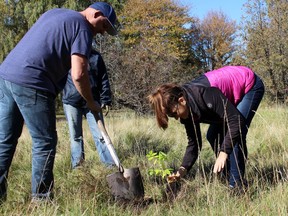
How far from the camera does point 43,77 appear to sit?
9.27 feet

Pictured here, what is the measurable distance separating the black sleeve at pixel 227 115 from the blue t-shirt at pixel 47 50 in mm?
1076

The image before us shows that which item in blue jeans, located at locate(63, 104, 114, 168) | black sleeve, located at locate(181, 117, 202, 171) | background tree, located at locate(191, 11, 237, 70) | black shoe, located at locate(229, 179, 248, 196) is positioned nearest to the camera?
black shoe, located at locate(229, 179, 248, 196)

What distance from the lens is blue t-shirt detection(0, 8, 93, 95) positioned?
109 inches

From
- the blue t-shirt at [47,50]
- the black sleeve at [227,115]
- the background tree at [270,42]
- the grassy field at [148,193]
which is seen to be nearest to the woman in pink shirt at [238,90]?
the grassy field at [148,193]

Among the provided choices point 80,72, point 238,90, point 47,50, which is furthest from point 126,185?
point 238,90

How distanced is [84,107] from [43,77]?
6.08 feet

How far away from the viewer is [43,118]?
286 centimetres

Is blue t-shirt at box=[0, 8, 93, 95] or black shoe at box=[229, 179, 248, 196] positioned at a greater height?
blue t-shirt at box=[0, 8, 93, 95]

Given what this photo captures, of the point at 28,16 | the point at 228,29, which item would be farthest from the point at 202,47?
the point at 28,16

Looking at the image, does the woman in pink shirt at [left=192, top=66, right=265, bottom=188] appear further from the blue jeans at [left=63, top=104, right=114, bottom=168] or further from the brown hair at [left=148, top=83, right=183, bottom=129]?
the blue jeans at [left=63, top=104, right=114, bottom=168]

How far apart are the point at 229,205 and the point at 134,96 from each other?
1027cm

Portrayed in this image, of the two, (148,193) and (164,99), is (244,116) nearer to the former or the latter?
(164,99)

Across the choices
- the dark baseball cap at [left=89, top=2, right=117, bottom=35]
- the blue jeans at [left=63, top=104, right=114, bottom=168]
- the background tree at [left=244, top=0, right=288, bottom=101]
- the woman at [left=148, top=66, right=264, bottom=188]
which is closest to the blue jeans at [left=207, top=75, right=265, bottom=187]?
the woman at [left=148, top=66, right=264, bottom=188]

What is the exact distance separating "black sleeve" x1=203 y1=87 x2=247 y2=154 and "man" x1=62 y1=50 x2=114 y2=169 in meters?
1.69
